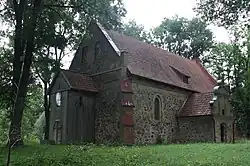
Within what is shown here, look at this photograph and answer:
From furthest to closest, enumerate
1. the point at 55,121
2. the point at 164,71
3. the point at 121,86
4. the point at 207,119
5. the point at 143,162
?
the point at 164,71, the point at 207,119, the point at 55,121, the point at 121,86, the point at 143,162

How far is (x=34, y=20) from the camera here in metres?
17.6

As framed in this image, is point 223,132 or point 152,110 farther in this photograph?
point 223,132

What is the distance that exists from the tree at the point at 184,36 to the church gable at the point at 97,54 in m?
22.0

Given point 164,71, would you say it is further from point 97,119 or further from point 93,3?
point 93,3

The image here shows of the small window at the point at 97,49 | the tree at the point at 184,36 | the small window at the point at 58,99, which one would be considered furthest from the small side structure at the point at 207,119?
the tree at the point at 184,36

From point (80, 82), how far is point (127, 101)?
151 inches

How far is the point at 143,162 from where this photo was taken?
1233 centimetres

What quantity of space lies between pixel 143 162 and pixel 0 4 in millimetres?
12165

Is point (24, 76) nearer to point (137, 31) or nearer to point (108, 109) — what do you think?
point (108, 109)

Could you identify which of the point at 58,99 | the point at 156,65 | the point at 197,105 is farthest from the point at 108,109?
the point at 197,105

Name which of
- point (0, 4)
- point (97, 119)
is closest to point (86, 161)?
point (0, 4)

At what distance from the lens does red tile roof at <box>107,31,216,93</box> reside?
85.3 feet

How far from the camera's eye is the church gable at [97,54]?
25.0 m

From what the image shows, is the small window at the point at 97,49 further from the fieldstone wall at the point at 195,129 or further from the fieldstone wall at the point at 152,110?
the fieldstone wall at the point at 195,129
